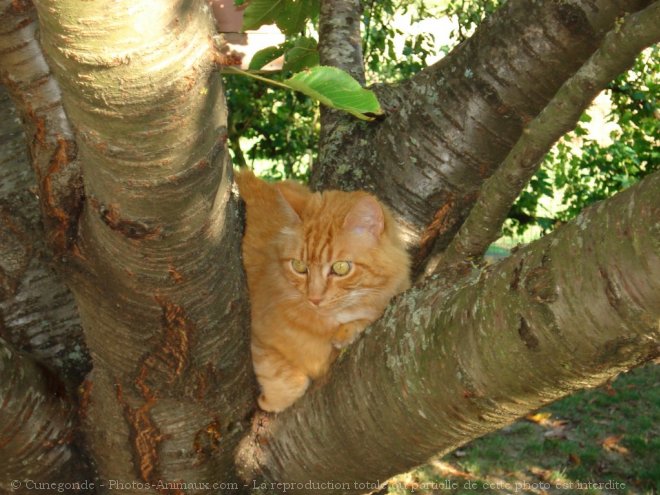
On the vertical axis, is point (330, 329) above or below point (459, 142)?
below

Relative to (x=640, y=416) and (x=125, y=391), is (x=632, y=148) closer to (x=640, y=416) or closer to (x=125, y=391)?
(x=640, y=416)

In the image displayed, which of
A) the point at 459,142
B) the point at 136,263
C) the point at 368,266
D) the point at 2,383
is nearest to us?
the point at 136,263

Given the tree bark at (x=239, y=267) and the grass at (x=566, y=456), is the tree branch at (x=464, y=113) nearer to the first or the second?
the tree bark at (x=239, y=267)

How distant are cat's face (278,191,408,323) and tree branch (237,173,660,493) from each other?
23.4 inches

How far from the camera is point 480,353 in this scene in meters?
1.29

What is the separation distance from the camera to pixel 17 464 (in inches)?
70.6

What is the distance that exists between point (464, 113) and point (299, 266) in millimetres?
791

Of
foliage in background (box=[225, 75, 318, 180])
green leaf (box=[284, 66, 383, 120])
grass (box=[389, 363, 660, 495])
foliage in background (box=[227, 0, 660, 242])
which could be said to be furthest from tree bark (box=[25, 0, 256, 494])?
foliage in background (box=[225, 75, 318, 180])

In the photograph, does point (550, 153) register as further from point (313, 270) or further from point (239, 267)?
point (239, 267)

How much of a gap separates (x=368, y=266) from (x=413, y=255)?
15cm

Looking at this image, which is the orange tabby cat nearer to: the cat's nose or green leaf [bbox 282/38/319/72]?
the cat's nose

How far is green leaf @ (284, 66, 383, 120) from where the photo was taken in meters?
1.21

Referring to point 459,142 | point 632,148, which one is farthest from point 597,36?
point 632,148

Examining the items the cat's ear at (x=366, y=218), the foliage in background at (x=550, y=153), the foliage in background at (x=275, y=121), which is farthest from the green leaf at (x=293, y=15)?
the foliage in background at (x=275, y=121)
